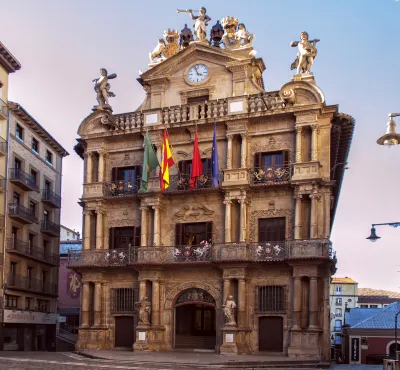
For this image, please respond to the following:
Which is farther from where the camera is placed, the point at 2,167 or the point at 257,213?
the point at 2,167

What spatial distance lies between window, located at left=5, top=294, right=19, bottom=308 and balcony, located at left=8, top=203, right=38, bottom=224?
514 cm

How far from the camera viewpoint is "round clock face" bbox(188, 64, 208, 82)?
125ft

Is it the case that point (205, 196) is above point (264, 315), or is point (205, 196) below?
above

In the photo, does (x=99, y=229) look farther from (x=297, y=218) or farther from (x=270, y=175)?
(x=297, y=218)

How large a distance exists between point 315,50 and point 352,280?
3340 inches

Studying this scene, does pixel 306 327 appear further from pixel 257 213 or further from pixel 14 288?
pixel 14 288

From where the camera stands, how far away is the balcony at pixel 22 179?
4353 cm

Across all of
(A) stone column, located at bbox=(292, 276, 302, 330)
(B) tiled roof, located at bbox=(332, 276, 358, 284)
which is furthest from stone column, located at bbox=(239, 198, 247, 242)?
(B) tiled roof, located at bbox=(332, 276, 358, 284)

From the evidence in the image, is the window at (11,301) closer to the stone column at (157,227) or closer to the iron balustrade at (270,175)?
the stone column at (157,227)

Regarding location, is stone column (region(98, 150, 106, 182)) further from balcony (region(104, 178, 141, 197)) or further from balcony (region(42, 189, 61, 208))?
balcony (region(42, 189, 61, 208))

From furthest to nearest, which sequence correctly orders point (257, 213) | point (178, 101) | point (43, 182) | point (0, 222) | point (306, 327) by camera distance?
point (43, 182)
point (0, 222)
point (178, 101)
point (257, 213)
point (306, 327)

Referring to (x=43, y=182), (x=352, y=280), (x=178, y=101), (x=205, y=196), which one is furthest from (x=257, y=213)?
(x=352, y=280)

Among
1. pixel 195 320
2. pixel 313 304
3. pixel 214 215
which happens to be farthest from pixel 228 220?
pixel 195 320

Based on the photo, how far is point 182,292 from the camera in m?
35.9
